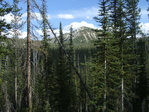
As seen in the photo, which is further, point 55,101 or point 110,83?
point 55,101

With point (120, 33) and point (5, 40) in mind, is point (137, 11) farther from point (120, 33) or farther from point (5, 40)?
point (5, 40)

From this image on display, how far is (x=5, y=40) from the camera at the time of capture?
11.0 metres

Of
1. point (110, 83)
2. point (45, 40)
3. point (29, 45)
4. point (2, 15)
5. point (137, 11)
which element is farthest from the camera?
point (137, 11)

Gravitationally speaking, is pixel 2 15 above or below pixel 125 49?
above

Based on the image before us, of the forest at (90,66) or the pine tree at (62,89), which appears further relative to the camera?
the pine tree at (62,89)

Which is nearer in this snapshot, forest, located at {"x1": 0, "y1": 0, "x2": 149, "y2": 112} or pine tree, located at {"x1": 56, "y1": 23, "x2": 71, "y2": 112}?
forest, located at {"x1": 0, "y1": 0, "x2": 149, "y2": 112}

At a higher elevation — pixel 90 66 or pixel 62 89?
pixel 90 66

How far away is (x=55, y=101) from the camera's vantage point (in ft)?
84.8

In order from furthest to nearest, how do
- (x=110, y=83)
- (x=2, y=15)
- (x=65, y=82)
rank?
(x=65, y=82) < (x=110, y=83) < (x=2, y=15)

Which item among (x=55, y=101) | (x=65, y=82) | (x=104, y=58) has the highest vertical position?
(x=104, y=58)

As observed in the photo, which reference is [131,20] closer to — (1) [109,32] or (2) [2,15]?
(1) [109,32]

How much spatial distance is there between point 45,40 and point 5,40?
974cm

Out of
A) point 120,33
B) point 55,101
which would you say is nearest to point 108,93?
point 120,33

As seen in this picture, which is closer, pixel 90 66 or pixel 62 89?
pixel 90 66
